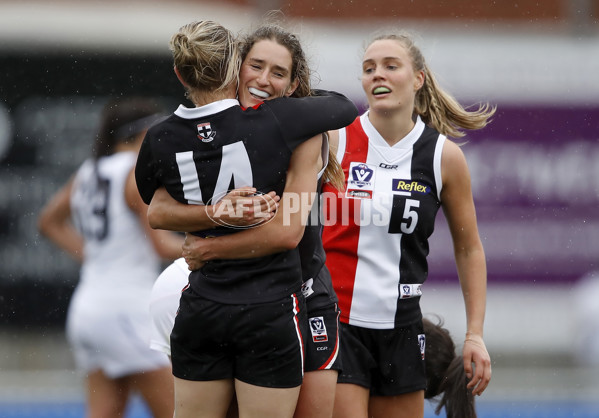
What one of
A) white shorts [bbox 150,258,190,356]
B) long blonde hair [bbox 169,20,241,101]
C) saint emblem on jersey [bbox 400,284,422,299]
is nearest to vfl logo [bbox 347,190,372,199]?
saint emblem on jersey [bbox 400,284,422,299]

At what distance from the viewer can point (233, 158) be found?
10.4 feet

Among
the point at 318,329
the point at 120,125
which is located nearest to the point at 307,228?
the point at 318,329

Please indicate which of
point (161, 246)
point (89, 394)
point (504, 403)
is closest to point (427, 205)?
point (161, 246)

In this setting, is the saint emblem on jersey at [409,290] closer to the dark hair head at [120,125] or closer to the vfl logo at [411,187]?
the vfl logo at [411,187]

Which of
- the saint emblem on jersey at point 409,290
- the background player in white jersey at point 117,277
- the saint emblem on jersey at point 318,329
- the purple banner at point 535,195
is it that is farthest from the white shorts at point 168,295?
the purple banner at point 535,195

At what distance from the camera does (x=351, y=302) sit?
4.18m

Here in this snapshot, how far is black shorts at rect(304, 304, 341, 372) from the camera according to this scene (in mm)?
3525

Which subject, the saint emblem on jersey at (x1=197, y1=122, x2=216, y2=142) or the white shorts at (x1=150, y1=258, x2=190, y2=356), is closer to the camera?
the saint emblem on jersey at (x1=197, y1=122, x2=216, y2=142)

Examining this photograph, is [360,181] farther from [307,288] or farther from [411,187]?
[307,288]

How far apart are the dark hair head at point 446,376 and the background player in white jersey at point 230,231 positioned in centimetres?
151

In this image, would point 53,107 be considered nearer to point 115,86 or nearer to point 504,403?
point 115,86

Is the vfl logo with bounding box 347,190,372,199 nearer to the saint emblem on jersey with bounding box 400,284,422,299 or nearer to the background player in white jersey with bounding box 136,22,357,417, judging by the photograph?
the saint emblem on jersey with bounding box 400,284,422,299

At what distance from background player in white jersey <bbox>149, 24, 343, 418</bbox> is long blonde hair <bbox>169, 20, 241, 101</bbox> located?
0.15 metres

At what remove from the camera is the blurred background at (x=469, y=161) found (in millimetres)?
10180
